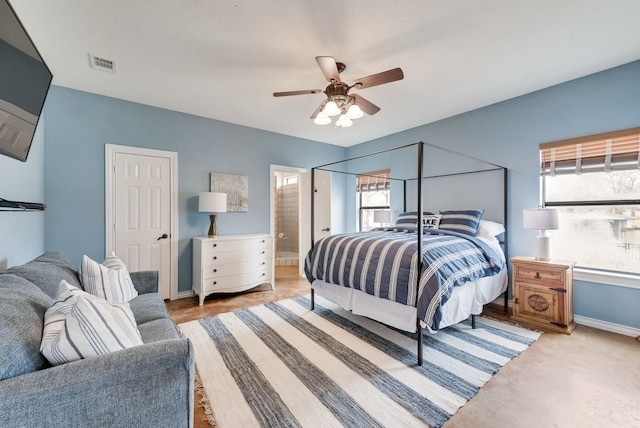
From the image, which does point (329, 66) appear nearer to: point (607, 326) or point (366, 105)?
point (366, 105)

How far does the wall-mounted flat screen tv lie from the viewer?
51.0 inches

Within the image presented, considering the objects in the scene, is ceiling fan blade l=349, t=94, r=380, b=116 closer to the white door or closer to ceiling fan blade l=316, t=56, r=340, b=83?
ceiling fan blade l=316, t=56, r=340, b=83

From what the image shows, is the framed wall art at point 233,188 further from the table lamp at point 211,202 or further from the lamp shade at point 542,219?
the lamp shade at point 542,219

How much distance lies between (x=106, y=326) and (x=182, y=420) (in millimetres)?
463

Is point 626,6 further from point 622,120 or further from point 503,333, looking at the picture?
point 503,333

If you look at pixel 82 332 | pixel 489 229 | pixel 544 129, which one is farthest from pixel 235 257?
pixel 544 129

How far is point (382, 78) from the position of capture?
7.06ft

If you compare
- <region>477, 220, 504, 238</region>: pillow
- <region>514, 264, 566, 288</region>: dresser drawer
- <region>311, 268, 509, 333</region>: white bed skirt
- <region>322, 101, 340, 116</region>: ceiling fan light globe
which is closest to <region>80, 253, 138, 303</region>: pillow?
<region>311, 268, 509, 333</region>: white bed skirt

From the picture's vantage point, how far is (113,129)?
10.7ft

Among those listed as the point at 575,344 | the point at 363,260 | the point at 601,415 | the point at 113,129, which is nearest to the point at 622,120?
the point at 575,344

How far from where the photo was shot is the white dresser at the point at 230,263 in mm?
3496

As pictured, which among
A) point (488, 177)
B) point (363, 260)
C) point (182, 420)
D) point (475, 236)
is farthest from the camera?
point (488, 177)

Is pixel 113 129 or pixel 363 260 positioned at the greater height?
pixel 113 129

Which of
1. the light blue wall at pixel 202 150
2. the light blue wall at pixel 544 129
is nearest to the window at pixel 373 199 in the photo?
the light blue wall at pixel 202 150
